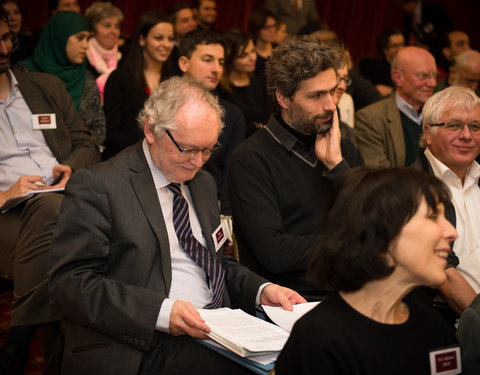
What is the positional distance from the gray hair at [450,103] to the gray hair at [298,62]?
0.54 metres

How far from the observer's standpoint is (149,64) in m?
4.88

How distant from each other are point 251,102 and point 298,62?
7.56 ft

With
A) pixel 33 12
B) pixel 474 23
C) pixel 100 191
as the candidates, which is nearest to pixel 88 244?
pixel 100 191

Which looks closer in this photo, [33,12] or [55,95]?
[55,95]

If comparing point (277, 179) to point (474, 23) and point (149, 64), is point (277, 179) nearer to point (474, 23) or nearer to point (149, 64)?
point (149, 64)

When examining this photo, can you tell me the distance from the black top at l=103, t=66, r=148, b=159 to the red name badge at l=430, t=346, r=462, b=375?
299cm

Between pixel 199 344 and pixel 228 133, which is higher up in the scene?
pixel 228 133

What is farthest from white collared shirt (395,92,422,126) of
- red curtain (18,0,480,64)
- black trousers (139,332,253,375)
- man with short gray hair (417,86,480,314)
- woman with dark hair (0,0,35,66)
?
red curtain (18,0,480,64)

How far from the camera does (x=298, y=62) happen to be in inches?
121

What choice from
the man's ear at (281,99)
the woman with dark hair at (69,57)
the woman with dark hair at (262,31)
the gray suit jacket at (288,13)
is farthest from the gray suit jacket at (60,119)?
the gray suit jacket at (288,13)

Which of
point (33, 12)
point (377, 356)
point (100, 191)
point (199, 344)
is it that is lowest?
point (199, 344)

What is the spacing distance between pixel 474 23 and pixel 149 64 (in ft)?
23.9

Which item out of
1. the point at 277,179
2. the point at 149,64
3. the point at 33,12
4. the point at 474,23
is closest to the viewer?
the point at 277,179

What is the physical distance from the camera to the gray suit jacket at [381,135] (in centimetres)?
436
